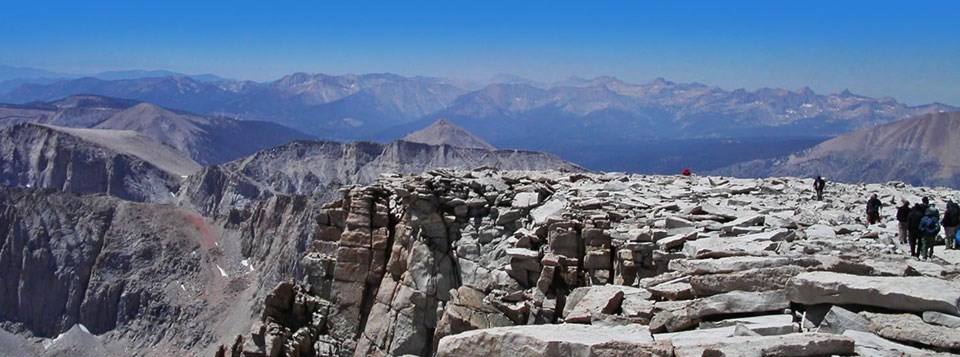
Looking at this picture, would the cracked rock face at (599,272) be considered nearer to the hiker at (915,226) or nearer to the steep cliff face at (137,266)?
the hiker at (915,226)

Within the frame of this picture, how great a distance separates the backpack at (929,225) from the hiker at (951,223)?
4.11 feet

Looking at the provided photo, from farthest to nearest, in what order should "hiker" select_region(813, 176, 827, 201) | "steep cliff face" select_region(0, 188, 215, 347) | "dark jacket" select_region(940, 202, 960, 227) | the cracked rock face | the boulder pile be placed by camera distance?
"steep cliff face" select_region(0, 188, 215, 347) < "hiker" select_region(813, 176, 827, 201) < "dark jacket" select_region(940, 202, 960, 227) < the cracked rock face < the boulder pile

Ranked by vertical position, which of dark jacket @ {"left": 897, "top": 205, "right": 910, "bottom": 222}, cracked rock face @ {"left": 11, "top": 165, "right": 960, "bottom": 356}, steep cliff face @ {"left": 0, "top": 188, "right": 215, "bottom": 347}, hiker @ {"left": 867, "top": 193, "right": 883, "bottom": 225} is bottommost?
steep cliff face @ {"left": 0, "top": 188, "right": 215, "bottom": 347}

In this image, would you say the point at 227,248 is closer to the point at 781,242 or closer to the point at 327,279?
the point at 327,279

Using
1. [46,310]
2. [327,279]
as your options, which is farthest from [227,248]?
[327,279]

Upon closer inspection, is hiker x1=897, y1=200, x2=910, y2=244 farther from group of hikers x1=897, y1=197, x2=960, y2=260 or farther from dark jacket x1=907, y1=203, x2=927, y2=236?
dark jacket x1=907, y1=203, x2=927, y2=236

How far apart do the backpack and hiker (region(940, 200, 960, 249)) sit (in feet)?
4.11

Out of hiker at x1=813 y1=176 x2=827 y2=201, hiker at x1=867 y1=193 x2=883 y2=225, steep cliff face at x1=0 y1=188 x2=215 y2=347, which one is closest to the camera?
hiker at x1=867 y1=193 x2=883 y2=225

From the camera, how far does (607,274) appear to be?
2142cm

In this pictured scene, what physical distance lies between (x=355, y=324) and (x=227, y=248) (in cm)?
12410

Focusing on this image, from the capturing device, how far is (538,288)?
22406 millimetres

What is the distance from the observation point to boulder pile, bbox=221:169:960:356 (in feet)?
38.1

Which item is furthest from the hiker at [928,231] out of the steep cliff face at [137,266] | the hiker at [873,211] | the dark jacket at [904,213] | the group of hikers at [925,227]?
the steep cliff face at [137,266]

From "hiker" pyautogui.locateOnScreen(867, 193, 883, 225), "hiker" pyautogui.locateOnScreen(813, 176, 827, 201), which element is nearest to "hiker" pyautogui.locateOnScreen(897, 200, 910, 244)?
"hiker" pyautogui.locateOnScreen(867, 193, 883, 225)
